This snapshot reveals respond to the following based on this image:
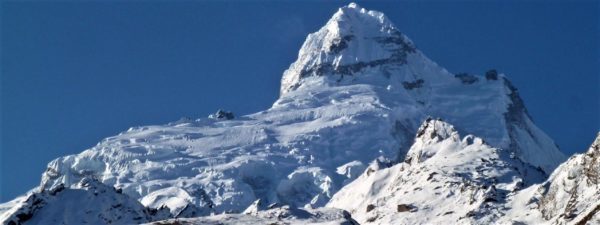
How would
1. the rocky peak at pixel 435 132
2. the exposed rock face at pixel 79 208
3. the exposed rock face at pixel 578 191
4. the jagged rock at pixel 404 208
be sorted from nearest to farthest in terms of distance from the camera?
the exposed rock face at pixel 578 191 → the exposed rock face at pixel 79 208 → the jagged rock at pixel 404 208 → the rocky peak at pixel 435 132

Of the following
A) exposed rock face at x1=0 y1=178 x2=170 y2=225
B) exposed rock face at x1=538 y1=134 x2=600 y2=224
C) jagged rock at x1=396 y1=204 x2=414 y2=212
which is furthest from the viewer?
jagged rock at x1=396 y1=204 x2=414 y2=212

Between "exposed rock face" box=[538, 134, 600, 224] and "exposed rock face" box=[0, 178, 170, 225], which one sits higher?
"exposed rock face" box=[0, 178, 170, 225]

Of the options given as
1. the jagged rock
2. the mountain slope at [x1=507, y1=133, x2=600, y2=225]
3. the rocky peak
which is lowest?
the mountain slope at [x1=507, y1=133, x2=600, y2=225]

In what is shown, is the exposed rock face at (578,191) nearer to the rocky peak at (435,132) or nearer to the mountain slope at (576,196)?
the mountain slope at (576,196)

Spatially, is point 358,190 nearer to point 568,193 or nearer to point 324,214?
point 324,214

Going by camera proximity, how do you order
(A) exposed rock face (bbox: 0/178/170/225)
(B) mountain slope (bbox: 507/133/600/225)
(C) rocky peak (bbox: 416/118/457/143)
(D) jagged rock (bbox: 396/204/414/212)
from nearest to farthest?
(B) mountain slope (bbox: 507/133/600/225) → (A) exposed rock face (bbox: 0/178/170/225) → (D) jagged rock (bbox: 396/204/414/212) → (C) rocky peak (bbox: 416/118/457/143)

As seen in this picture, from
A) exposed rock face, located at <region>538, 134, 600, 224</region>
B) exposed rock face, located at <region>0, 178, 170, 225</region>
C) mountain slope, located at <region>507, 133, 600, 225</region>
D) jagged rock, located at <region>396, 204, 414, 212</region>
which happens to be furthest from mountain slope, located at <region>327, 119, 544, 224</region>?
exposed rock face, located at <region>0, 178, 170, 225</region>

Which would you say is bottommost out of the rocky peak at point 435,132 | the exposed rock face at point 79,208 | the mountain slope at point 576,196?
the mountain slope at point 576,196

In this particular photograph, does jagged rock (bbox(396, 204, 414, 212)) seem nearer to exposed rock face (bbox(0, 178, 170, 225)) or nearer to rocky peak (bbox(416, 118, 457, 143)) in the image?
exposed rock face (bbox(0, 178, 170, 225))

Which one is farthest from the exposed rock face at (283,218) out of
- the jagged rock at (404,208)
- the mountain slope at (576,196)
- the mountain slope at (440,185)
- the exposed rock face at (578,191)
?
the jagged rock at (404,208)

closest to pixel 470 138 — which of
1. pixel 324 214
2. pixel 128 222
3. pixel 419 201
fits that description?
pixel 419 201

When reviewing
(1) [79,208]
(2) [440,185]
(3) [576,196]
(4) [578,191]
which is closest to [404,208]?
(2) [440,185]
